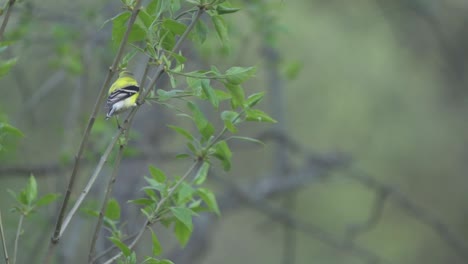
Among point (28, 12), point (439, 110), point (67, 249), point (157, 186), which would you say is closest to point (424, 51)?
point (439, 110)

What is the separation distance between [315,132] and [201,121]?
11147 mm

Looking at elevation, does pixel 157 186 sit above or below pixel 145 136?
above

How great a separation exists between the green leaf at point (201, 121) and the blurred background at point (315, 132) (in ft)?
9.84

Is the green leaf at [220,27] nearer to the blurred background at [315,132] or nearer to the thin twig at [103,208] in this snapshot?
the thin twig at [103,208]

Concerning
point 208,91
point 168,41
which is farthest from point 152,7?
point 208,91

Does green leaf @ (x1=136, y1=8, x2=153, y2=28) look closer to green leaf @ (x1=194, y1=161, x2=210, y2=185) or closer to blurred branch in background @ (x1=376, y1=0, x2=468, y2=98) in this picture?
green leaf @ (x1=194, y1=161, x2=210, y2=185)

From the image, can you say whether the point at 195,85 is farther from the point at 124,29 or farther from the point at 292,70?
the point at 292,70

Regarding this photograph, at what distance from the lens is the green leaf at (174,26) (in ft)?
6.67

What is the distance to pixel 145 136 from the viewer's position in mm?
6730

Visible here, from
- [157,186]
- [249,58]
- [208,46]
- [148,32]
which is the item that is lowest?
[249,58]

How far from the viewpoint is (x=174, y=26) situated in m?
2.05

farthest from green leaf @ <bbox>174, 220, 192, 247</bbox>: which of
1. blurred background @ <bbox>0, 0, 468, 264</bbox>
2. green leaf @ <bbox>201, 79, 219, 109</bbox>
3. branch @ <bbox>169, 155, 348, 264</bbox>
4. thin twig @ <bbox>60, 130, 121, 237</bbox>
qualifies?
branch @ <bbox>169, 155, 348, 264</bbox>

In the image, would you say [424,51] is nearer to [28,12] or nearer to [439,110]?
[439,110]

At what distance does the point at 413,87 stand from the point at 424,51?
219cm
